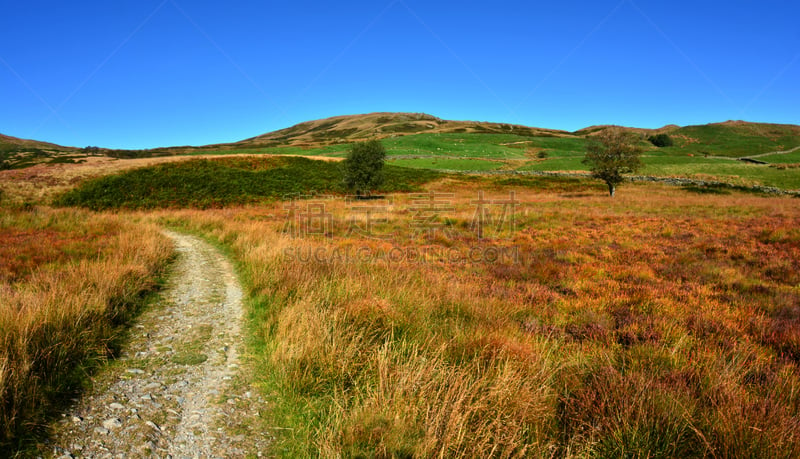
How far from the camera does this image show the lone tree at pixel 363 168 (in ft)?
143

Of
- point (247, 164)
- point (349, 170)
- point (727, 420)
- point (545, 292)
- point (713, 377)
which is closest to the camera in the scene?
point (727, 420)

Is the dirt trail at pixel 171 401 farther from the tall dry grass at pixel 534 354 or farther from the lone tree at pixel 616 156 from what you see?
the lone tree at pixel 616 156

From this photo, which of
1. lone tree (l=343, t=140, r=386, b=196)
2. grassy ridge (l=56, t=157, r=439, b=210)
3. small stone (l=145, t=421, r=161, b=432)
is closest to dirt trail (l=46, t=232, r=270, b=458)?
small stone (l=145, t=421, r=161, b=432)

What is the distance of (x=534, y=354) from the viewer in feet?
14.4

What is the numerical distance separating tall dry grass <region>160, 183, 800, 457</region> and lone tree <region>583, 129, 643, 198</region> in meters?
31.6

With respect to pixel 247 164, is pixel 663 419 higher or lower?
lower

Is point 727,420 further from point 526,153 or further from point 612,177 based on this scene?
point 526,153

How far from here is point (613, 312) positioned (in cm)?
748

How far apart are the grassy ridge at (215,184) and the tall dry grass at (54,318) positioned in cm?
3052

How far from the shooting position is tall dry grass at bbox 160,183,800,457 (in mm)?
2982

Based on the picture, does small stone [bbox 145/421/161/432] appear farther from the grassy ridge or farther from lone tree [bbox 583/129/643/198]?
lone tree [bbox 583/129/643/198]

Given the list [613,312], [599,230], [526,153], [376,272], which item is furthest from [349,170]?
[526,153]

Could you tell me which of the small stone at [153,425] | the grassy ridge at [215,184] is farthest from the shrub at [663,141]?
the small stone at [153,425]

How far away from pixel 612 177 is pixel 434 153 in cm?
7335
